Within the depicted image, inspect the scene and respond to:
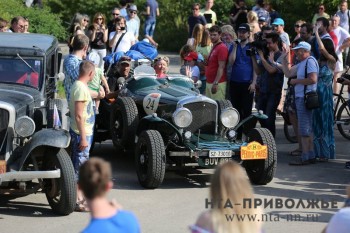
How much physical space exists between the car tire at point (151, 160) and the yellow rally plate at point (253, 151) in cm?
96

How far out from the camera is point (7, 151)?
963 centimetres

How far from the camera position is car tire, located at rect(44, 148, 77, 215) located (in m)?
9.33

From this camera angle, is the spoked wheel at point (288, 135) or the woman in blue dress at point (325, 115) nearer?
the woman in blue dress at point (325, 115)

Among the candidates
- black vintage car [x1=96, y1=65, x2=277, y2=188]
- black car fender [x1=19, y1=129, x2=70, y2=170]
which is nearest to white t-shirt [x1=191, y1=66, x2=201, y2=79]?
black vintage car [x1=96, y1=65, x2=277, y2=188]

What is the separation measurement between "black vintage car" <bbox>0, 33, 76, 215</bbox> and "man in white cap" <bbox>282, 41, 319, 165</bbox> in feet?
11.3

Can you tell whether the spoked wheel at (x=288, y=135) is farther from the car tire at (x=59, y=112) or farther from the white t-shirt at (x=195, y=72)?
the car tire at (x=59, y=112)

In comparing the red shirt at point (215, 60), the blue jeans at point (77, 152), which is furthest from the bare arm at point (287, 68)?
the blue jeans at point (77, 152)

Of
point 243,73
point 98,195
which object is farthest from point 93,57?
point 98,195

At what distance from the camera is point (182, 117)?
1098 cm

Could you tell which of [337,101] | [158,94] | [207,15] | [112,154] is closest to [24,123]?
[158,94]

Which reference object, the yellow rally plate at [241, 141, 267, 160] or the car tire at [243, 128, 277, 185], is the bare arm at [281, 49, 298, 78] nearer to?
the car tire at [243, 128, 277, 185]

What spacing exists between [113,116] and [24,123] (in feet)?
8.69

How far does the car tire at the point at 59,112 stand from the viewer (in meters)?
10.2

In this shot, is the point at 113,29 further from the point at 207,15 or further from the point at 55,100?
the point at 55,100
